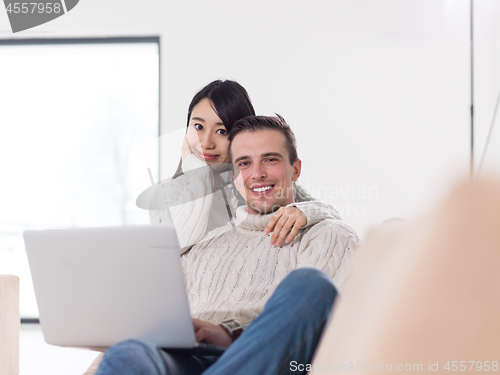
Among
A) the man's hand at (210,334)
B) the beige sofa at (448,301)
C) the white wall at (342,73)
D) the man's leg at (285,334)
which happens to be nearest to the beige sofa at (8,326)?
the man's hand at (210,334)

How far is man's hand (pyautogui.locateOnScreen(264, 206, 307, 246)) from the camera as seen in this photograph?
140 centimetres

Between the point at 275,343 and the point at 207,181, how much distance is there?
1.15 metres

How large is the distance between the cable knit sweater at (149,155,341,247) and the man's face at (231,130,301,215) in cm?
8

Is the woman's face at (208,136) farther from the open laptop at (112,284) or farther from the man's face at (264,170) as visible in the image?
the open laptop at (112,284)

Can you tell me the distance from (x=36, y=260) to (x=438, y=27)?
3.36 metres

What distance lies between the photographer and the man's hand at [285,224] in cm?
140

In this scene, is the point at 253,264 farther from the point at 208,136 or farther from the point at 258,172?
the point at 208,136

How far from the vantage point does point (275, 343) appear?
728 millimetres

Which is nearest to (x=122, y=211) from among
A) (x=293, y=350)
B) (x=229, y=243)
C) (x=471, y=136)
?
(x=229, y=243)

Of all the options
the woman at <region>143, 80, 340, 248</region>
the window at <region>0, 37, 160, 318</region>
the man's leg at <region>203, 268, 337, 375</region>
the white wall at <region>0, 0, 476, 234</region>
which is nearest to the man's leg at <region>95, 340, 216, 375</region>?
the man's leg at <region>203, 268, 337, 375</region>

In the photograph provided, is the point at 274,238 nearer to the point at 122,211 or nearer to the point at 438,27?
the point at 122,211

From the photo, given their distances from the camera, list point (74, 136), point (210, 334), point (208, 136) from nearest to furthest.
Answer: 1. point (210, 334)
2. point (208, 136)
3. point (74, 136)

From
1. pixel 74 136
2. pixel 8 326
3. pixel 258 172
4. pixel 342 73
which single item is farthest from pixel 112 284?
pixel 74 136

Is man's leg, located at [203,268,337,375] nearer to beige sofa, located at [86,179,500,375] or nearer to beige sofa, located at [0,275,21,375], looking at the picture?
beige sofa, located at [86,179,500,375]
